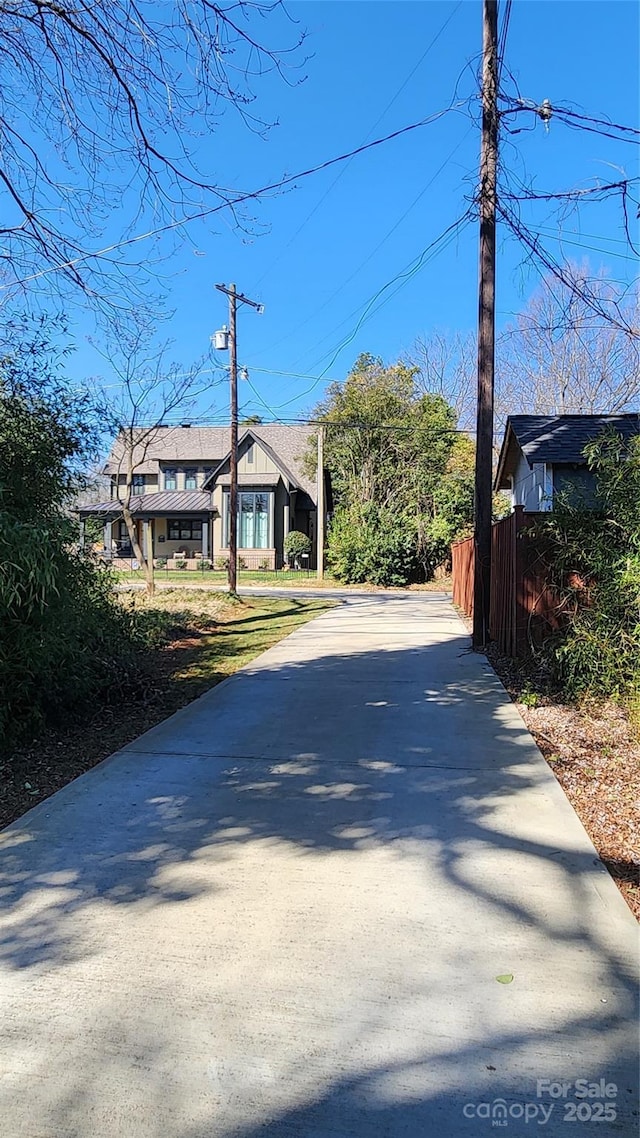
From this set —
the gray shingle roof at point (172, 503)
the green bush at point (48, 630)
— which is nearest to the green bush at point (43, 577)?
the green bush at point (48, 630)

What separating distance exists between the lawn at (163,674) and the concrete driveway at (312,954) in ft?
1.04

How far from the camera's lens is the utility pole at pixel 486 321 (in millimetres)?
9078

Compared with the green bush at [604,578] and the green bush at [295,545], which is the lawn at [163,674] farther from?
the green bush at [295,545]

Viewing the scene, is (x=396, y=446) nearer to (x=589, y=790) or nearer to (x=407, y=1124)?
(x=589, y=790)

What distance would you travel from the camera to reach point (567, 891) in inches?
128

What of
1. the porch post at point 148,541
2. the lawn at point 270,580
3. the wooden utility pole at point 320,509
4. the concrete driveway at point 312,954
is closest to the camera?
the concrete driveway at point 312,954

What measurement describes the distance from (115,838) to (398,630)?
9.57 m

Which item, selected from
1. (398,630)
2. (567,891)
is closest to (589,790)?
(567,891)

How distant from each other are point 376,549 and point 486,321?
17879 mm

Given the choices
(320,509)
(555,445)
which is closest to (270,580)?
(320,509)

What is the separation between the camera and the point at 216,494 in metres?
35.4

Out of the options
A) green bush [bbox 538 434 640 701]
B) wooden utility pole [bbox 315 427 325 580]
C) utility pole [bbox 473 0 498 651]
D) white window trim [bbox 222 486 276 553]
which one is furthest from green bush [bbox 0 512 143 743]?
white window trim [bbox 222 486 276 553]

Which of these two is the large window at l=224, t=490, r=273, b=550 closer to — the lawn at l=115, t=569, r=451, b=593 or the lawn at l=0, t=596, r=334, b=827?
the lawn at l=115, t=569, r=451, b=593

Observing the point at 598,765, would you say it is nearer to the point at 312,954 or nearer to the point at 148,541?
the point at 312,954
